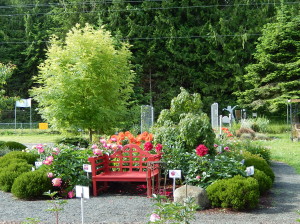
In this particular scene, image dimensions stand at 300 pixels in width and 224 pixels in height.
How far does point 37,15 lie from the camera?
38250 millimetres

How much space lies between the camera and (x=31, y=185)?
768cm

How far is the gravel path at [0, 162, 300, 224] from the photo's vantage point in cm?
612

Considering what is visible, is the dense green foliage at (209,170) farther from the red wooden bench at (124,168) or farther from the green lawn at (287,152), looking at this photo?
the green lawn at (287,152)

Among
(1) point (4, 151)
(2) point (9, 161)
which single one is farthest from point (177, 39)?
(2) point (9, 161)

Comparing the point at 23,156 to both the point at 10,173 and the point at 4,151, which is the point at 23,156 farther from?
the point at 4,151

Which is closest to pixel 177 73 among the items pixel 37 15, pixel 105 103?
pixel 37 15

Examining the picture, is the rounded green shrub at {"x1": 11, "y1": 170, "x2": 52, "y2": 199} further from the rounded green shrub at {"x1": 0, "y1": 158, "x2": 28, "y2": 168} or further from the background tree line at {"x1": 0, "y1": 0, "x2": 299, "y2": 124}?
the background tree line at {"x1": 0, "y1": 0, "x2": 299, "y2": 124}

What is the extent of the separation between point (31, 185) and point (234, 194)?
3.69m

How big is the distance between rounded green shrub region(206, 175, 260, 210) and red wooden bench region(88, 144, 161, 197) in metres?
1.24

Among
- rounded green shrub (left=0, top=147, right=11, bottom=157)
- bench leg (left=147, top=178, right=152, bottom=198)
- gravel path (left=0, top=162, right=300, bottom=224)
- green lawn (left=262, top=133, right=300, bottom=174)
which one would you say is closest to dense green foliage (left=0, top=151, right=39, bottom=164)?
gravel path (left=0, top=162, right=300, bottom=224)

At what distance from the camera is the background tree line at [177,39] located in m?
33.8

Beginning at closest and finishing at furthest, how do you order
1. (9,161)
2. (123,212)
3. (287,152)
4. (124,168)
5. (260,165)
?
(123,212) < (260,165) < (124,168) < (9,161) < (287,152)

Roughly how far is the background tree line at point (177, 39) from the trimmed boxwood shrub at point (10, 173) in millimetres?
23936

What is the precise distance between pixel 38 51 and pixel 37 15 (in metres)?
4.19
